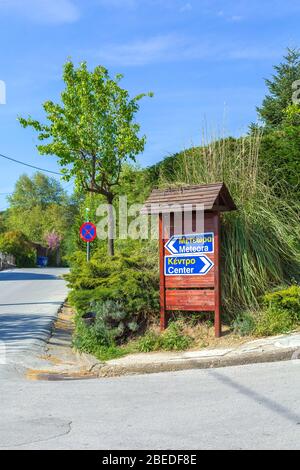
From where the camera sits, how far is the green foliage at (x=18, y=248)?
193ft

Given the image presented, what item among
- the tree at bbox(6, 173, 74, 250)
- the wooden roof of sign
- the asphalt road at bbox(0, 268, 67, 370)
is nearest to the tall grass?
the wooden roof of sign

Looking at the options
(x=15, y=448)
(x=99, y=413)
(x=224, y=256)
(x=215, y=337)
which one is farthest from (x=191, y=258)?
(x=15, y=448)

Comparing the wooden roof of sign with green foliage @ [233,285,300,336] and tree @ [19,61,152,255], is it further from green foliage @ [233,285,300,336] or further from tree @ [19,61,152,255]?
tree @ [19,61,152,255]

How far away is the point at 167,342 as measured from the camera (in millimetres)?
8812

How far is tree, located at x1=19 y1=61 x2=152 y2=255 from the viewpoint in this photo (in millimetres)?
19406

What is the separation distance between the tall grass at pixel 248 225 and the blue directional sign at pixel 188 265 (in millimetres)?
417

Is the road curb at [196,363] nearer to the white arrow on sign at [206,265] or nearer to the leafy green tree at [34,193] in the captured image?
the white arrow on sign at [206,265]

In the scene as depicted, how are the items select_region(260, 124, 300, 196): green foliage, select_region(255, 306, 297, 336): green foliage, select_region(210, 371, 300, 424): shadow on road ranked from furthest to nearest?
select_region(260, 124, 300, 196): green foliage, select_region(255, 306, 297, 336): green foliage, select_region(210, 371, 300, 424): shadow on road

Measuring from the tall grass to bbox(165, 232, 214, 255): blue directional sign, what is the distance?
42cm

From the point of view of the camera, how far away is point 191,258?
945 cm

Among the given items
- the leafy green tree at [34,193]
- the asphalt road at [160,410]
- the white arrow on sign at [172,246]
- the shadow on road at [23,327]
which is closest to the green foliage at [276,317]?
the asphalt road at [160,410]

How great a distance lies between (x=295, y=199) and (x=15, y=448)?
8.25 metres

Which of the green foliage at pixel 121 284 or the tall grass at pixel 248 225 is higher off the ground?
the tall grass at pixel 248 225

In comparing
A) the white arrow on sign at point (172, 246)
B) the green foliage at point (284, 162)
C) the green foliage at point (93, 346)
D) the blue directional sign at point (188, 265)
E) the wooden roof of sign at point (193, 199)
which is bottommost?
the green foliage at point (93, 346)
